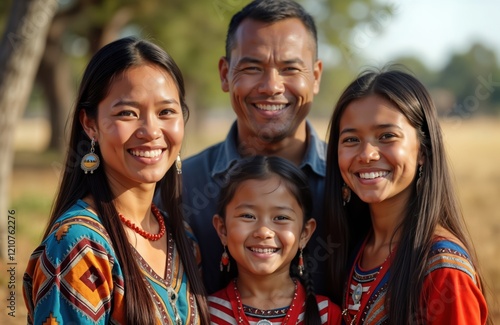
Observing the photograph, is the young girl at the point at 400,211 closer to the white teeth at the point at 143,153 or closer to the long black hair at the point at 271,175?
the long black hair at the point at 271,175

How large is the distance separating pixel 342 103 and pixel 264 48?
869 millimetres

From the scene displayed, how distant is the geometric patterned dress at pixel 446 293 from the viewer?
2.72 meters

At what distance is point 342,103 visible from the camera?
10.9 ft

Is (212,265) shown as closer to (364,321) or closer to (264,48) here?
(364,321)

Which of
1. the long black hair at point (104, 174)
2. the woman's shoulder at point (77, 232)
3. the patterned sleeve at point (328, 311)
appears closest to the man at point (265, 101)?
the patterned sleeve at point (328, 311)

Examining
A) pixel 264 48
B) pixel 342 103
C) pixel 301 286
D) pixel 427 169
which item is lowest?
pixel 301 286

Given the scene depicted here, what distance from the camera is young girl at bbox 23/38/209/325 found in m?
2.63

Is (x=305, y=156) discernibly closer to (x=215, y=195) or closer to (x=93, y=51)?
(x=215, y=195)

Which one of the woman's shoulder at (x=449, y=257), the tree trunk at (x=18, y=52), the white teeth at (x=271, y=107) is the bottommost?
the woman's shoulder at (x=449, y=257)

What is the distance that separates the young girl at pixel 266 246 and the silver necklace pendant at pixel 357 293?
14 centimetres

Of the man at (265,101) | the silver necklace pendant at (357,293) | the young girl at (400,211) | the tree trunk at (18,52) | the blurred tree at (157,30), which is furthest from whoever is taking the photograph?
the blurred tree at (157,30)

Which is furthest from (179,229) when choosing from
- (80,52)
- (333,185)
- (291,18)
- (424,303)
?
(80,52)

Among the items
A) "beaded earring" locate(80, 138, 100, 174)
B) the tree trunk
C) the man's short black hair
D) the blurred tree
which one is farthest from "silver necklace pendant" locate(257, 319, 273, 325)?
the blurred tree

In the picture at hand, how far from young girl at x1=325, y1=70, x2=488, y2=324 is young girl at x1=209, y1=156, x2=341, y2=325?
0.23 meters
